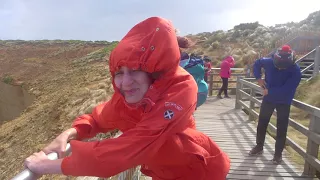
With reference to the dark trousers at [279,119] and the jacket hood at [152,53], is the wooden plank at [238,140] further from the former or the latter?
the jacket hood at [152,53]

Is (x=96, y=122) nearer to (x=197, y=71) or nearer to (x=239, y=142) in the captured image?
(x=197, y=71)

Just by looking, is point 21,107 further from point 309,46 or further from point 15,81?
point 309,46

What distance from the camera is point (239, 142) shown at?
6230 mm

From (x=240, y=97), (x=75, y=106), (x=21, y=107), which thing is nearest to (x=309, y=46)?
(x=240, y=97)

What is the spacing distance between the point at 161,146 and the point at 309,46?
68.7 ft

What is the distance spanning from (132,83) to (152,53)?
19 cm

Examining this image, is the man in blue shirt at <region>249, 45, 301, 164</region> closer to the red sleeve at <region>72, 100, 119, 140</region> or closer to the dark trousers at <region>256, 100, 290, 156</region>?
the dark trousers at <region>256, 100, 290, 156</region>

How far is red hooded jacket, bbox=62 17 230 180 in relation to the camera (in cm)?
138

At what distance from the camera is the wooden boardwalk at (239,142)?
4.65 meters

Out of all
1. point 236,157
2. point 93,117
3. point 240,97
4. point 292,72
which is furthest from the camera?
point 240,97

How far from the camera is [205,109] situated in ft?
32.6

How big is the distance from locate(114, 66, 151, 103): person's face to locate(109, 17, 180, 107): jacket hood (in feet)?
0.10

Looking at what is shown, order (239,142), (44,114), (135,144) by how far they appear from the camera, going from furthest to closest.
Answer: (44,114) < (239,142) < (135,144)

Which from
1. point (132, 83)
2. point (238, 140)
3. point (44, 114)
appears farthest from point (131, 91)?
point (44, 114)
